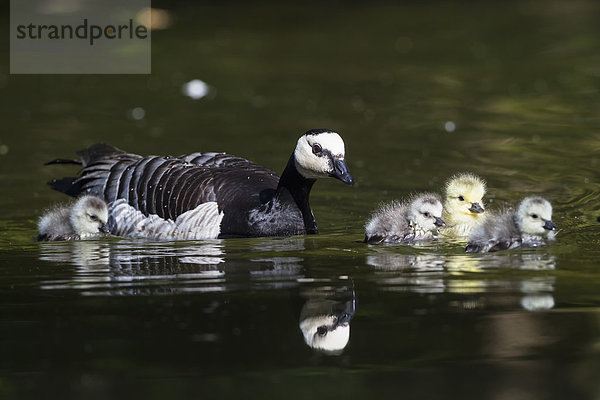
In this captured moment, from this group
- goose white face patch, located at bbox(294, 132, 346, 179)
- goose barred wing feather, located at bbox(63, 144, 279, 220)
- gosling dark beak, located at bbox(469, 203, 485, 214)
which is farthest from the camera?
goose barred wing feather, located at bbox(63, 144, 279, 220)

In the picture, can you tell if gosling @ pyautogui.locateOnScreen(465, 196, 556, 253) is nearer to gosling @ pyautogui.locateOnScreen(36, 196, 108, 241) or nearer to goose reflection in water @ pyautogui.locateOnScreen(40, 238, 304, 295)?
goose reflection in water @ pyautogui.locateOnScreen(40, 238, 304, 295)

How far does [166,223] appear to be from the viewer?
9602 mm

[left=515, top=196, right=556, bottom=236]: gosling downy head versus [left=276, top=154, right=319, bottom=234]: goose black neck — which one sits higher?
[left=276, top=154, right=319, bottom=234]: goose black neck

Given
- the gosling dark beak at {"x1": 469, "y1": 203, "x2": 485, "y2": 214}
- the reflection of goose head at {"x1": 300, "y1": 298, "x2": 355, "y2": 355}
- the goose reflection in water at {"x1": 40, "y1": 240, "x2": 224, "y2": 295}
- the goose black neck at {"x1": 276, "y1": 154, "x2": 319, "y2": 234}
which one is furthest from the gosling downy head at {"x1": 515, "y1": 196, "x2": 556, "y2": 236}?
the goose reflection in water at {"x1": 40, "y1": 240, "x2": 224, "y2": 295}

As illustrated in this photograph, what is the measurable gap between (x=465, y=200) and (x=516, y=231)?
53.5 inches

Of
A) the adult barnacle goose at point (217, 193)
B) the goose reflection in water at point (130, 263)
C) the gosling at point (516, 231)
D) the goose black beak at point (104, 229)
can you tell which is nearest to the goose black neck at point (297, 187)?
the adult barnacle goose at point (217, 193)

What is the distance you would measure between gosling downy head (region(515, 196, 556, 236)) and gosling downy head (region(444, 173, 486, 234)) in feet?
4.23

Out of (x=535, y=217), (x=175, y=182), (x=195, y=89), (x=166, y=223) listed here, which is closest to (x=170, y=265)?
(x=166, y=223)

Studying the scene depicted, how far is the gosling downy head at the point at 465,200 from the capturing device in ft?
31.0

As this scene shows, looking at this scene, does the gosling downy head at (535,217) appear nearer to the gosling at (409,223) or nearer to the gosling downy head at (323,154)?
the gosling at (409,223)

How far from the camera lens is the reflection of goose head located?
6.03m

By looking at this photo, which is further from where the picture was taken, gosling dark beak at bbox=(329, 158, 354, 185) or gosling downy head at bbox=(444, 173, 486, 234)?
gosling downy head at bbox=(444, 173, 486, 234)

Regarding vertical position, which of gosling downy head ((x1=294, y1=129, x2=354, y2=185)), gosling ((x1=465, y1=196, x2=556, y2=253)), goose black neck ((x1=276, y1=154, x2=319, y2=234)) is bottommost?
gosling ((x1=465, y1=196, x2=556, y2=253))

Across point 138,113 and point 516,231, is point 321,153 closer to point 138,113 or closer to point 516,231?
point 516,231
